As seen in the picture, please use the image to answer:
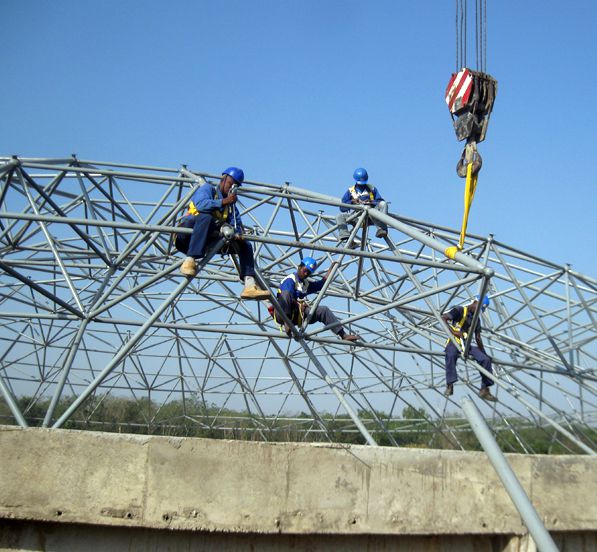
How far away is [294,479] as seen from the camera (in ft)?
21.8

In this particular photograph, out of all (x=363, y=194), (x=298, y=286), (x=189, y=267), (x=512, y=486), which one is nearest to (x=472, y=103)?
(x=363, y=194)

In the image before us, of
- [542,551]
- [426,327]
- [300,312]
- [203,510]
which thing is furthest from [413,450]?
[426,327]

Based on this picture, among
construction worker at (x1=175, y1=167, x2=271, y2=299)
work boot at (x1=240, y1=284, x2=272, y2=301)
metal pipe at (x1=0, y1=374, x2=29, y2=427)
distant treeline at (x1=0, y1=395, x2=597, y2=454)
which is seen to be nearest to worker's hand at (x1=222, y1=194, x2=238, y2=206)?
construction worker at (x1=175, y1=167, x2=271, y2=299)

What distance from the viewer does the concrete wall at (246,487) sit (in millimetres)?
6246

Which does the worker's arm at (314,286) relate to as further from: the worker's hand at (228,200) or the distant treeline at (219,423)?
the distant treeline at (219,423)

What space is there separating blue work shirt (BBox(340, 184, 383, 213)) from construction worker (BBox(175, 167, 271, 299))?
4018 mm

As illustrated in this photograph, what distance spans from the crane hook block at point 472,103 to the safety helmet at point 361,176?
2.80 m

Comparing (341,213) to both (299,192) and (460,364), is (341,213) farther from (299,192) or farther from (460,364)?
(460,364)

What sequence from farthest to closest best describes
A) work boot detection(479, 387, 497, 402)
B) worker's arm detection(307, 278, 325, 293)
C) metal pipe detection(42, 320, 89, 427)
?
work boot detection(479, 387, 497, 402) < worker's arm detection(307, 278, 325, 293) < metal pipe detection(42, 320, 89, 427)

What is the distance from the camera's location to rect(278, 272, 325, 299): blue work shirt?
45.4ft

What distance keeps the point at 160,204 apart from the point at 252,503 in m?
8.77

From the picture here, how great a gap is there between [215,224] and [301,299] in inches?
155

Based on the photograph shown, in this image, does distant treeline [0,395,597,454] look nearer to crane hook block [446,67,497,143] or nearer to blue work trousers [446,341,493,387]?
blue work trousers [446,341,493,387]

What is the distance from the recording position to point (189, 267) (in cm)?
1031
